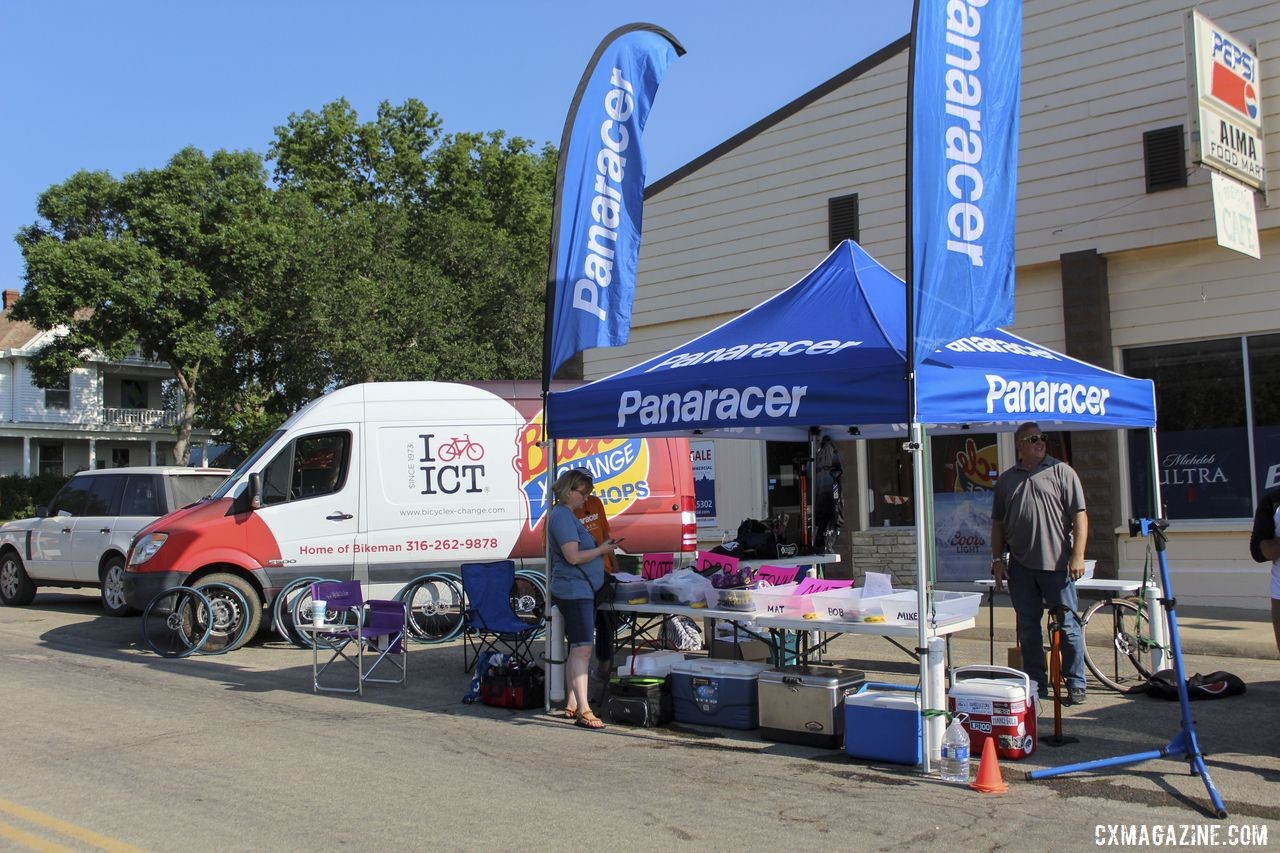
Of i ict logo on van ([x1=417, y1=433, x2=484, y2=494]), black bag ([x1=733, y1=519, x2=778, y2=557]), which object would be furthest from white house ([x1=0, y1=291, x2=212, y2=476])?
black bag ([x1=733, y1=519, x2=778, y2=557])

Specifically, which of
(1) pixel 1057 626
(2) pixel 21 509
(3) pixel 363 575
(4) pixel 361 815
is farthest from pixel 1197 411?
(2) pixel 21 509

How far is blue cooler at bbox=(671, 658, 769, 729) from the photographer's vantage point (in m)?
7.29

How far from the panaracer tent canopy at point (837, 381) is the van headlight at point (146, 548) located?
5.53 meters

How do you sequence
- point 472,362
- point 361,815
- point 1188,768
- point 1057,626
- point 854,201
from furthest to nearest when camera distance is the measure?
point 472,362
point 854,201
point 1057,626
point 1188,768
point 361,815

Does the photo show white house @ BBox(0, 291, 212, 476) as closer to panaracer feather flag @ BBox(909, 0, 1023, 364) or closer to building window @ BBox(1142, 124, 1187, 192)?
building window @ BBox(1142, 124, 1187, 192)

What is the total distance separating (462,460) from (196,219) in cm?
2370

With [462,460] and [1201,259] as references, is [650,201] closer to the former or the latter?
[462,460]

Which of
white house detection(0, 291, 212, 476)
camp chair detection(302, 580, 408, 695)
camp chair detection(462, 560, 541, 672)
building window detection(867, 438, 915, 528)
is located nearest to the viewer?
camp chair detection(462, 560, 541, 672)

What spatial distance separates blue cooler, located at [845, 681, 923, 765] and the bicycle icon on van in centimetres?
653

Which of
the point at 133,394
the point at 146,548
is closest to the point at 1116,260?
the point at 146,548

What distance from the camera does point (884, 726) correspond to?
630 centimetres

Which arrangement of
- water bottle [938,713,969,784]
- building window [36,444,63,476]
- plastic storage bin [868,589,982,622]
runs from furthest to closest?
building window [36,444,63,476], plastic storage bin [868,589,982,622], water bottle [938,713,969,784]

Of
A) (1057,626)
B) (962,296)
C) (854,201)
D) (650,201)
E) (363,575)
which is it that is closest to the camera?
(962,296)

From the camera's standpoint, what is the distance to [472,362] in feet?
100
